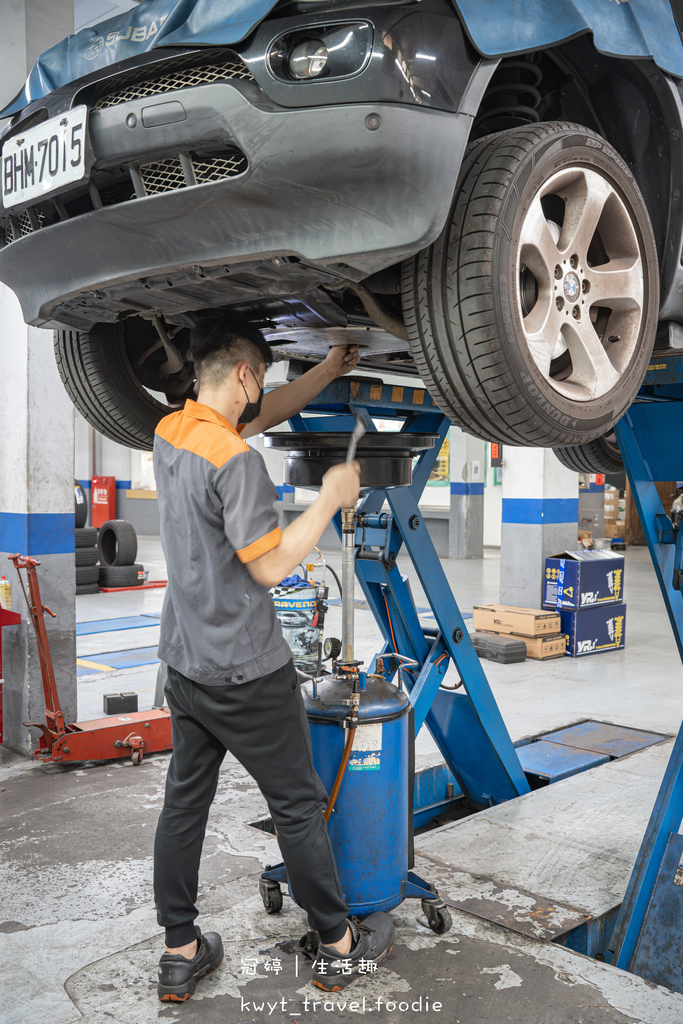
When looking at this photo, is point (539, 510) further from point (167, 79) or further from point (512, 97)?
point (167, 79)

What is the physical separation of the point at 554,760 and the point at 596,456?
152 centimetres

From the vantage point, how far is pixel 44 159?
1.76 metres

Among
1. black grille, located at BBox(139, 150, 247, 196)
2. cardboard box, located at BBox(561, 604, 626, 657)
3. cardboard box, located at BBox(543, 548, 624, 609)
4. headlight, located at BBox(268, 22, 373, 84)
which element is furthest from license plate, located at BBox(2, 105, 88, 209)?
cardboard box, located at BBox(561, 604, 626, 657)

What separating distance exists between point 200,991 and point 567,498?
20.2 feet

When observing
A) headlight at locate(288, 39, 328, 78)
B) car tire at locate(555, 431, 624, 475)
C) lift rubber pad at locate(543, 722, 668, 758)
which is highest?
headlight at locate(288, 39, 328, 78)

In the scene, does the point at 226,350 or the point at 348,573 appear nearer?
the point at 226,350

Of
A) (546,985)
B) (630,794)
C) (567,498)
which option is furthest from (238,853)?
(567,498)

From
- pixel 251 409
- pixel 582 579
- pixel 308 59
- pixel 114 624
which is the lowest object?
pixel 114 624

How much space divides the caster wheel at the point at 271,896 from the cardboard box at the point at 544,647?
456 cm

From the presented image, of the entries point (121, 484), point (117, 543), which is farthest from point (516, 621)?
point (121, 484)

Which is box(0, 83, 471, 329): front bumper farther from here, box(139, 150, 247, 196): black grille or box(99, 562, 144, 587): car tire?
box(99, 562, 144, 587): car tire

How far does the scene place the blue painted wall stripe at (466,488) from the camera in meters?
13.7

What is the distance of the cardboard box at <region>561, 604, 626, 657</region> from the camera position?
6.93 metres

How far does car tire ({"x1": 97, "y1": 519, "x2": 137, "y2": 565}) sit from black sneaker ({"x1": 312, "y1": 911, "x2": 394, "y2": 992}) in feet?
29.0
